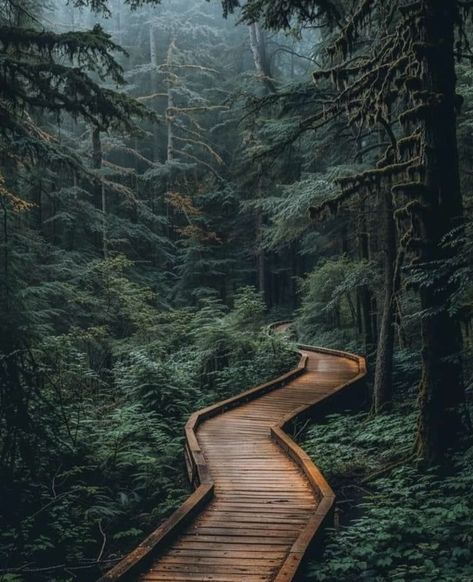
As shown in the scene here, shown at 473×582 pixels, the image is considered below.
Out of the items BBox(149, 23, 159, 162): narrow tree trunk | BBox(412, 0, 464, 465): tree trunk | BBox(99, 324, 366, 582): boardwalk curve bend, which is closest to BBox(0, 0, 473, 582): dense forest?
BBox(412, 0, 464, 465): tree trunk

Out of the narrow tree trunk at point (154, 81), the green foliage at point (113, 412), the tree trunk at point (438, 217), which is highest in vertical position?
the narrow tree trunk at point (154, 81)

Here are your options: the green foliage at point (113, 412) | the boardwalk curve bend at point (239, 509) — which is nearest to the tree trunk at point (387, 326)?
the boardwalk curve bend at point (239, 509)

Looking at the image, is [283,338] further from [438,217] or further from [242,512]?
[242,512]

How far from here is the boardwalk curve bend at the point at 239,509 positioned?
5.29 metres

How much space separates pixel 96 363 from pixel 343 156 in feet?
39.9

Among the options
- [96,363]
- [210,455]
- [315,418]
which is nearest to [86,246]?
[96,363]

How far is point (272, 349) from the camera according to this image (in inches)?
761

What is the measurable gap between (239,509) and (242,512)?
11 cm

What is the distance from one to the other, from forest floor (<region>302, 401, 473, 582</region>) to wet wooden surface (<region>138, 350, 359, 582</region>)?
55 centimetres

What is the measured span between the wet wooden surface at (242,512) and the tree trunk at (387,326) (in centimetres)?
242

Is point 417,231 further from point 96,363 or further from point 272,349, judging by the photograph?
point 96,363

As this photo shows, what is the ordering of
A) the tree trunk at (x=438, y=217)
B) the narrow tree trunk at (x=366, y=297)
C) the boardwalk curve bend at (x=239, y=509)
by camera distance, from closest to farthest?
1. the boardwalk curve bend at (x=239, y=509)
2. the tree trunk at (x=438, y=217)
3. the narrow tree trunk at (x=366, y=297)

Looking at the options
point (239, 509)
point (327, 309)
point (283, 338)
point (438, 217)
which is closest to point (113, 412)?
point (239, 509)

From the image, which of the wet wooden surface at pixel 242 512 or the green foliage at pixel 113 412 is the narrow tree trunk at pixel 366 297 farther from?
the wet wooden surface at pixel 242 512
